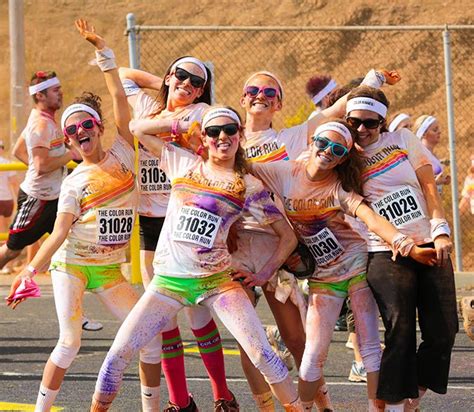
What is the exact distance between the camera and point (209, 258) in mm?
7742

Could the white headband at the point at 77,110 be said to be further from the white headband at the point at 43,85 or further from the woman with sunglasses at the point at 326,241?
the white headband at the point at 43,85

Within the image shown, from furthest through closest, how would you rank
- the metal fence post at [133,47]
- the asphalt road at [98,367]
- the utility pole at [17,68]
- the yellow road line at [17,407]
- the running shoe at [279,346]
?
the utility pole at [17,68], the metal fence post at [133,47], the running shoe at [279,346], the asphalt road at [98,367], the yellow road line at [17,407]

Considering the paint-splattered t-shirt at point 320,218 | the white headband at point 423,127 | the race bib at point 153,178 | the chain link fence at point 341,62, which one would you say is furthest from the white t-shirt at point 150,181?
the chain link fence at point 341,62

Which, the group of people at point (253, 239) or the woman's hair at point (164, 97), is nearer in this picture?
the group of people at point (253, 239)

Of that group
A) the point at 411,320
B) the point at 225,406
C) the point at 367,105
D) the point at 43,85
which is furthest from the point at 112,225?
the point at 43,85

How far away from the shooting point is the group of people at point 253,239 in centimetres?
775

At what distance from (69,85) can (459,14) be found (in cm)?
668

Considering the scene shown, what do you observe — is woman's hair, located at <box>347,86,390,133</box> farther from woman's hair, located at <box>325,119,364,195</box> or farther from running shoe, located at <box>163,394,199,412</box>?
running shoe, located at <box>163,394,199,412</box>

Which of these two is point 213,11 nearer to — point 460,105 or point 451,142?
point 460,105

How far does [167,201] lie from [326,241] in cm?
121

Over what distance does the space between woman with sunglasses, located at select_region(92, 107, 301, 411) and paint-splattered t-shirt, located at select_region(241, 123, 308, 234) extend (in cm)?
54

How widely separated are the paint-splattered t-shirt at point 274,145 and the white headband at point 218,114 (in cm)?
57

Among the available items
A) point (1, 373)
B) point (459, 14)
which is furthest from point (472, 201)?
point (459, 14)

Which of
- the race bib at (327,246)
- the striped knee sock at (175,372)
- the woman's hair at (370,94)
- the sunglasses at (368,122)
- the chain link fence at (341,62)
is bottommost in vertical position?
the striped knee sock at (175,372)
